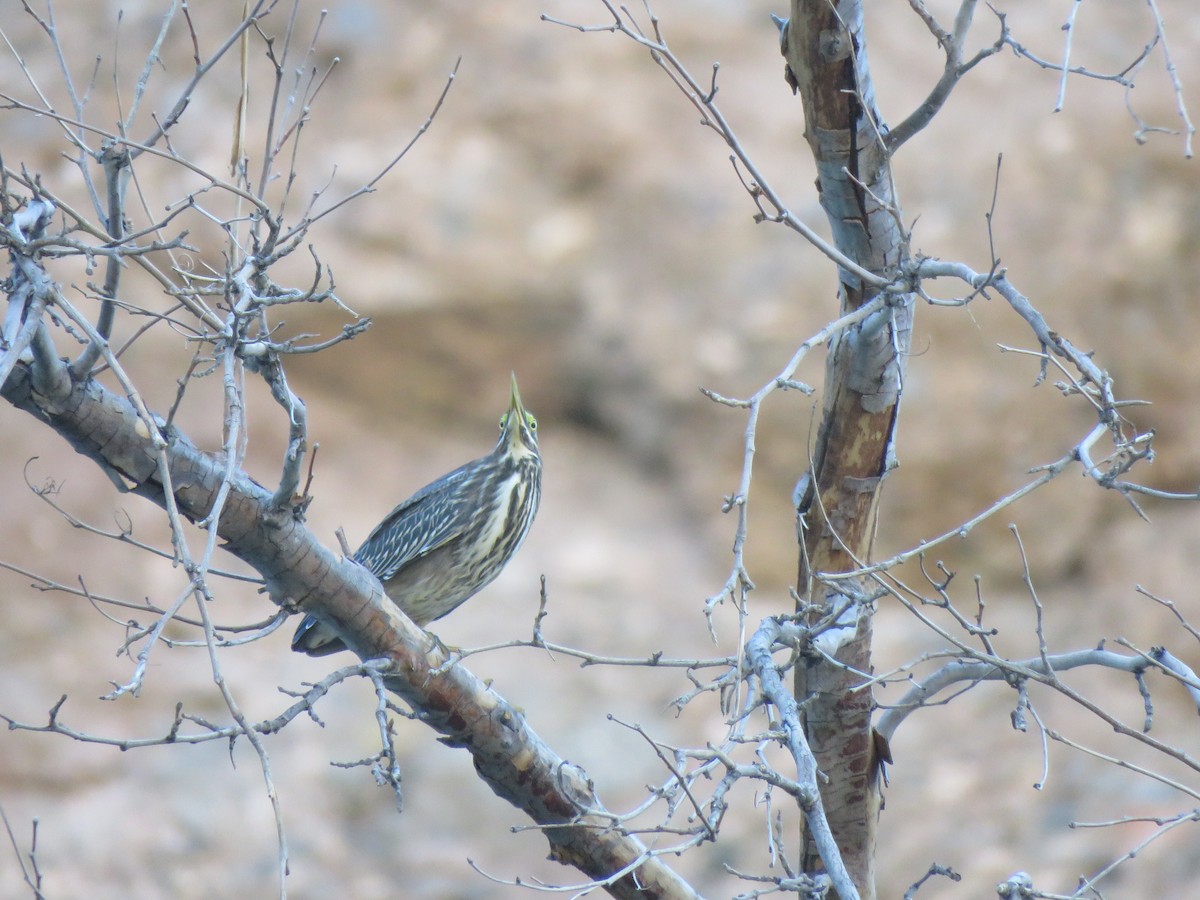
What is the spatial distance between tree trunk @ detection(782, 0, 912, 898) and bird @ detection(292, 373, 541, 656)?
143 centimetres

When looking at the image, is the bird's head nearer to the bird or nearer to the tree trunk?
the bird

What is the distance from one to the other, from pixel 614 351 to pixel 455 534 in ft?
14.1

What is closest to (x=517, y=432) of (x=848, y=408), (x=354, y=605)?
(x=848, y=408)

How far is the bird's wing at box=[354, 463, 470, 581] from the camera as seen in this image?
4.88 m

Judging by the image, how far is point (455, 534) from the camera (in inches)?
192

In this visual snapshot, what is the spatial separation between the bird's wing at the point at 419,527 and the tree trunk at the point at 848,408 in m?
1.51

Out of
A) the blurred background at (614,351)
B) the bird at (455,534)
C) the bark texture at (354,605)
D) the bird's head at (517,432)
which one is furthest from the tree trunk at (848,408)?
the blurred background at (614,351)

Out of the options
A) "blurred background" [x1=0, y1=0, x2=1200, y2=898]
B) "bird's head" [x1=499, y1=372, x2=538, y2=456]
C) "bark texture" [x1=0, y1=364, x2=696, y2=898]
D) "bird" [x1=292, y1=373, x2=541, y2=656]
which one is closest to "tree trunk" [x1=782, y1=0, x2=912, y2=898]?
"bark texture" [x1=0, y1=364, x2=696, y2=898]

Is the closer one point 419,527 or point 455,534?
point 455,534

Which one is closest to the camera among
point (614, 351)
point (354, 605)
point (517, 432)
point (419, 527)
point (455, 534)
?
point (354, 605)

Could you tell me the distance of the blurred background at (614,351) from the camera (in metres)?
7.91

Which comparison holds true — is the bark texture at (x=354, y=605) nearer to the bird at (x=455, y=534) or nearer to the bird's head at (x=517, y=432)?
the bird at (x=455, y=534)

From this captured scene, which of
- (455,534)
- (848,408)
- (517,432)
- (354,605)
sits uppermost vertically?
(517,432)

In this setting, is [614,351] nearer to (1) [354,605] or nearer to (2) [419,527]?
(2) [419,527]
